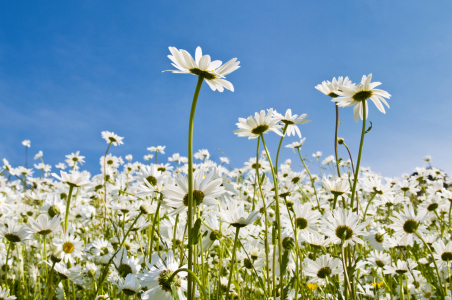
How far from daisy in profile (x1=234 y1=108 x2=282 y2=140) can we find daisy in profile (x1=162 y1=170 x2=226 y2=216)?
504mm

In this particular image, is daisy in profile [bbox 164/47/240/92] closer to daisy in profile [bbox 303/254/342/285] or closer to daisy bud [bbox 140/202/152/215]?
daisy bud [bbox 140/202/152/215]

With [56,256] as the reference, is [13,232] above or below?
above

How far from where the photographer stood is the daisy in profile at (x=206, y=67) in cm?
86

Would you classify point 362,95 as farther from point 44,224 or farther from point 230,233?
point 44,224

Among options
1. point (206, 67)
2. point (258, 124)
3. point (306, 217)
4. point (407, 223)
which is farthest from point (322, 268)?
point (206, 67)

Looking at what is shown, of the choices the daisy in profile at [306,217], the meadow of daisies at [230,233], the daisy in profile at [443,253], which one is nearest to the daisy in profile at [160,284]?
the meadow of daisies at [230,233]

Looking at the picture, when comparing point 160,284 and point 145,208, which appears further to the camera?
point 145,208

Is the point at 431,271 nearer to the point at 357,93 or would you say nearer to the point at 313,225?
the point at 313,225

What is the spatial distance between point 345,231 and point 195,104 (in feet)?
2.78

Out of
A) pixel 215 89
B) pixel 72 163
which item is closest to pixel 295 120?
pixel 215 89

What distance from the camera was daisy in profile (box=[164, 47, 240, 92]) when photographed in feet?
2.81

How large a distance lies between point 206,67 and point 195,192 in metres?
0.39

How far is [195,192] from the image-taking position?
0.91 m

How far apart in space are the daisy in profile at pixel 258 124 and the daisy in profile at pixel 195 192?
504 millimetres
